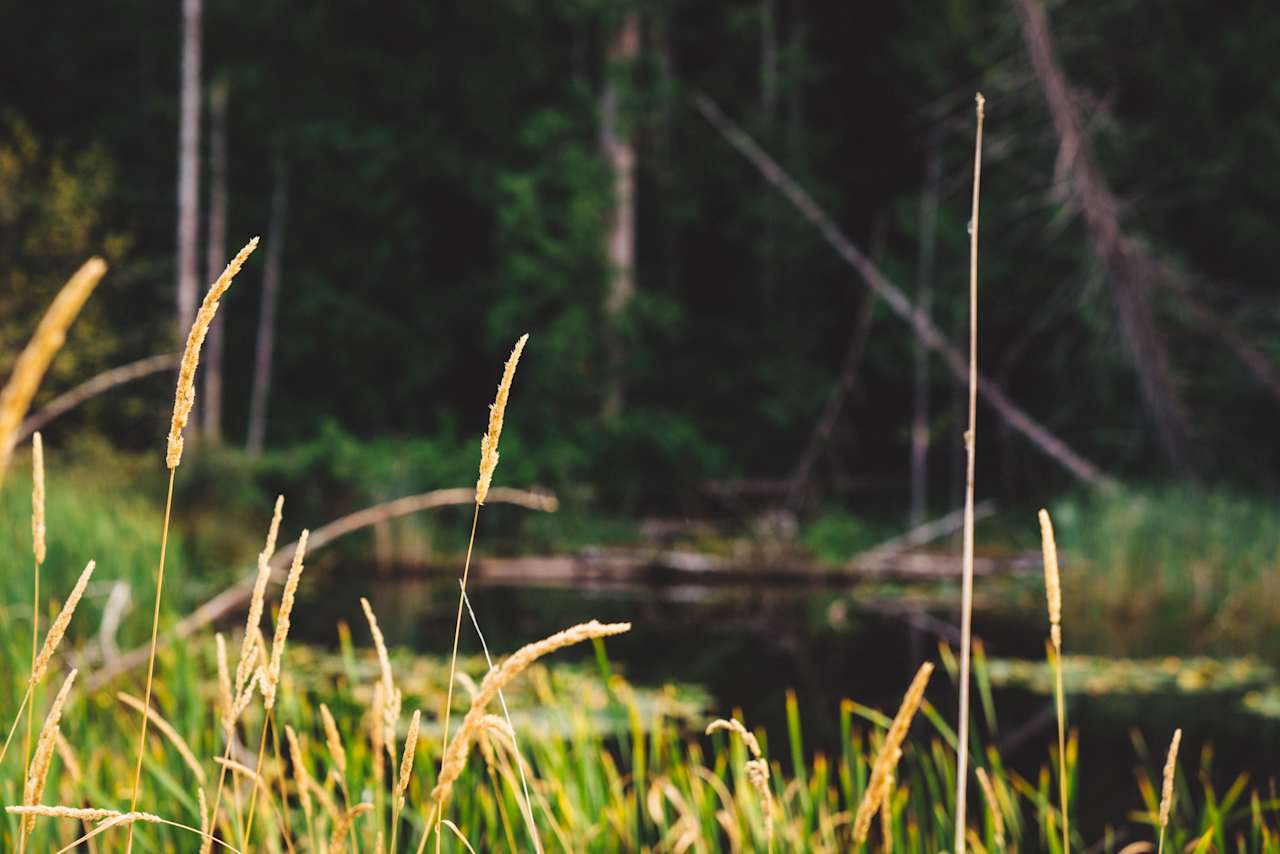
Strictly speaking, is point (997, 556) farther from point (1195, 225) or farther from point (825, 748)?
point (1195, 225)

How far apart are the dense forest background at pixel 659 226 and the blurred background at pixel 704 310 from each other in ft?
0.22

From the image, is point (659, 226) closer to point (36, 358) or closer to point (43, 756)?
point (43, 756)

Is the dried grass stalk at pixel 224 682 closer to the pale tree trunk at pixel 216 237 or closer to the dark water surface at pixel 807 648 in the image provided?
the dark water surface at pixel 807 648

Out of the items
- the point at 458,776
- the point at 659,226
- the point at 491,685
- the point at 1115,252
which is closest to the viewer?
the point at 491,685

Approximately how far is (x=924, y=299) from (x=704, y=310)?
181 inches

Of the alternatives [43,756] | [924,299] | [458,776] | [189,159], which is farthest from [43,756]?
[189,159]

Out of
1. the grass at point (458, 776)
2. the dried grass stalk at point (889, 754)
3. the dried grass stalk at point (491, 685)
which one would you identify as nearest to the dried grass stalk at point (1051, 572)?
the grass at point (458, 776)

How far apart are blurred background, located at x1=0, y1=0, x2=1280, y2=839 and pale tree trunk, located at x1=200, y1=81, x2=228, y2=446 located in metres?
0.10

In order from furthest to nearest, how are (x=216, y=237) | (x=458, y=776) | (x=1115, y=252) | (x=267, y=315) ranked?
(x=267, y=315) → (x=216, y=237) → (x=1115, y=252) → (x=458, y=776)

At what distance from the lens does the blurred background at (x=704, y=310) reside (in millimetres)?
7691

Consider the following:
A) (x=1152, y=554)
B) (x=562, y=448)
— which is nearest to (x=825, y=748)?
(x=1152, y=554)

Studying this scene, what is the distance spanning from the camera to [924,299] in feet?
47.8

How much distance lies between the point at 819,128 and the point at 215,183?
838cm

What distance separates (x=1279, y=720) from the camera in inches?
208
